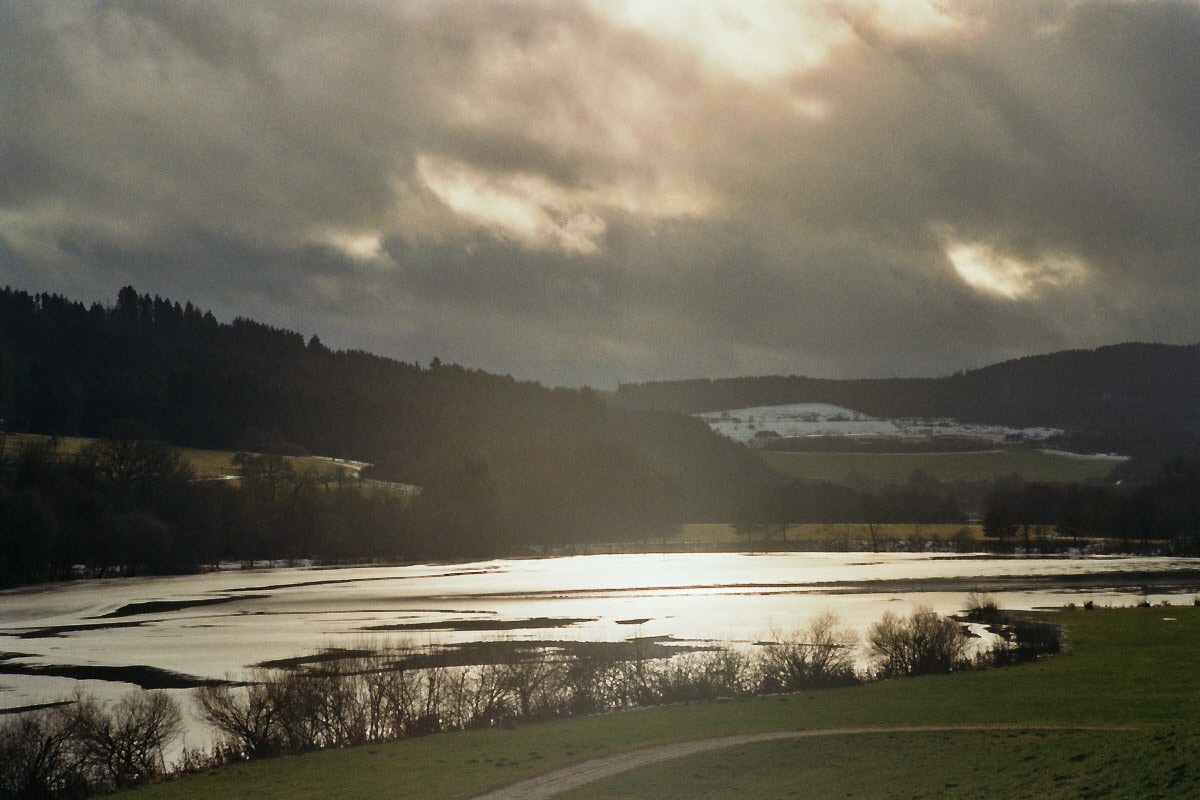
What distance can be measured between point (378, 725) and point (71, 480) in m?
95.1

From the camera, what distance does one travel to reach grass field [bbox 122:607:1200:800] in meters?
18.5

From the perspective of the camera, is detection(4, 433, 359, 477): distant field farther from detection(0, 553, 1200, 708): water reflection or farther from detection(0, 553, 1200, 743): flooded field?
detection(0, 553, 1200, 708): water reflection

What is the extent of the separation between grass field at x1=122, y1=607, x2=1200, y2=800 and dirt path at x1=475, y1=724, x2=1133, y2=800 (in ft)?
1.86

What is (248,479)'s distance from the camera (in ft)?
497

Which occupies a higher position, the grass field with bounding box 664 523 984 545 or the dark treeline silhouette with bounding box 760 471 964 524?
the dark treeline silhouette with bounding box 760 471 964 524

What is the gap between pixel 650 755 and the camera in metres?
24.5

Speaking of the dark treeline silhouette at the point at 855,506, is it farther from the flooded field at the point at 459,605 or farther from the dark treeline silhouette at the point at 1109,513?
the flooded field at the point at 459,605

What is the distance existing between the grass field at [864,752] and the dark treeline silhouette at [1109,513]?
11575cm

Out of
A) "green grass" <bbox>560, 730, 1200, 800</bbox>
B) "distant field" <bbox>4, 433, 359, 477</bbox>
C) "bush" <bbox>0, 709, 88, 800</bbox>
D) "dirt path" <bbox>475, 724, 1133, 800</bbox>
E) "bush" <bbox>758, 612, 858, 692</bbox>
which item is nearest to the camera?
"green grass" <bbox>560, 730, 1200, 800</bbox>

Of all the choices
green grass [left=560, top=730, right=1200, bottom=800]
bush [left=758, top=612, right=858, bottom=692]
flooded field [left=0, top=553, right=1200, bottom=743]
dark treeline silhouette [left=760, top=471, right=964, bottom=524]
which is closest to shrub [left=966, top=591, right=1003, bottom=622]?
flooded field [left=0, top=553, right=1200, bottom=743]

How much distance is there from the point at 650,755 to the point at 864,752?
4.68m

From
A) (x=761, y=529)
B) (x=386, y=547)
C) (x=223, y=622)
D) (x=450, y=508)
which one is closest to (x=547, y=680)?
(x=223, y=622)

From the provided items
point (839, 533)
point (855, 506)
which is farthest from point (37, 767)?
point (855, 506)

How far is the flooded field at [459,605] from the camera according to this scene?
49.6m
